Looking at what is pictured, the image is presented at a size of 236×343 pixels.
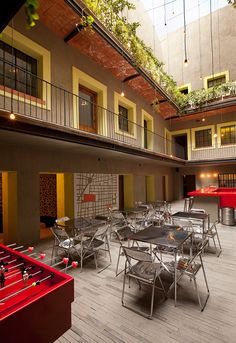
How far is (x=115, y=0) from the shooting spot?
6117mm

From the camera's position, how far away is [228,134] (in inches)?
466

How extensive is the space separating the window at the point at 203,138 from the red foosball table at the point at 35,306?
13011 mm

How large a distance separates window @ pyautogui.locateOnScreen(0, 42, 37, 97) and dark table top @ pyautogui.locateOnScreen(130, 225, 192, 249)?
398cm

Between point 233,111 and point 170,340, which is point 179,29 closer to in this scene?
point 233,111

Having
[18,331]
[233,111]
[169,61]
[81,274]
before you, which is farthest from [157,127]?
[18,331]

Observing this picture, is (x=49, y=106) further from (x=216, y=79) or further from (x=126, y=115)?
(x=216, y=79)

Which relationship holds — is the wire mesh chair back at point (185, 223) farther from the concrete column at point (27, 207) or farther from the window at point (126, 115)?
the window at point (126, 115)

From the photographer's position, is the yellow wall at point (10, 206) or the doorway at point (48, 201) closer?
the yellow wall at point (10, 206)

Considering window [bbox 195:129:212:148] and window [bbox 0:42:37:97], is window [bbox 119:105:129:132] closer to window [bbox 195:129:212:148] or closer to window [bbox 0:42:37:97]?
window [bbox 0:42:37:97]

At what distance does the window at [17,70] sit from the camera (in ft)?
14.8

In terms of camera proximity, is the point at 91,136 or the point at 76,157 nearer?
the point at 91,136

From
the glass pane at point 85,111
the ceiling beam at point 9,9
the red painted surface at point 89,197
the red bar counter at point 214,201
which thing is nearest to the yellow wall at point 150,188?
the red bar counter at point 214,201

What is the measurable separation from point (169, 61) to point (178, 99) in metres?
4.69

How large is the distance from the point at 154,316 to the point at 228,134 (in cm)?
1209
